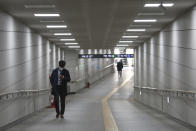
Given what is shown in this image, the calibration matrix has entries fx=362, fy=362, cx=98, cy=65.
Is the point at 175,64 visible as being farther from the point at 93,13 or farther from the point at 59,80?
the point at 59,80

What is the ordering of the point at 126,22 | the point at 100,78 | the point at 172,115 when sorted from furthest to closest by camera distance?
the point at 100,78
the point at 126,22
the point at 172,115

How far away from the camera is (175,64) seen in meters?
11.2

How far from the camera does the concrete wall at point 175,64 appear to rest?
30.0ft

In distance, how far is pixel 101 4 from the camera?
9.31m

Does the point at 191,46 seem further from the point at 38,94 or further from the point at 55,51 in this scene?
the point at 55,51

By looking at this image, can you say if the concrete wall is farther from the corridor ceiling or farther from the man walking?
the man walking

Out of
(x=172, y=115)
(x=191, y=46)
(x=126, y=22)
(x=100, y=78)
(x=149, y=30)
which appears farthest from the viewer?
(x=100, y=78)

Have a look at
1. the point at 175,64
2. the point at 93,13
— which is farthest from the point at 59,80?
the point at 175,64

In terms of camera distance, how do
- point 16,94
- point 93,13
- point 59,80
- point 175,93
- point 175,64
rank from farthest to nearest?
1. point 175,64
2. point 175,93
3. point 93,13
4. point 16,94
5. point 59,80

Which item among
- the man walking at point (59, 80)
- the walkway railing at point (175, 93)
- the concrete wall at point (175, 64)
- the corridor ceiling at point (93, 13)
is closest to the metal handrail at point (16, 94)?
the man walking at point (59, 80)

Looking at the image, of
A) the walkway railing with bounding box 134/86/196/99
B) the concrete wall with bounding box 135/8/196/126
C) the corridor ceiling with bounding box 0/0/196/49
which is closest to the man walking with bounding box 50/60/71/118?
the corridor ceiling with bounding box 0/0/196/49

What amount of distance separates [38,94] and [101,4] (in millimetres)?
6516

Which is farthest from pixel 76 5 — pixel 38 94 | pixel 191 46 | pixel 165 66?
pixel 38 94

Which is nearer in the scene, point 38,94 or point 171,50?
point 171,50
